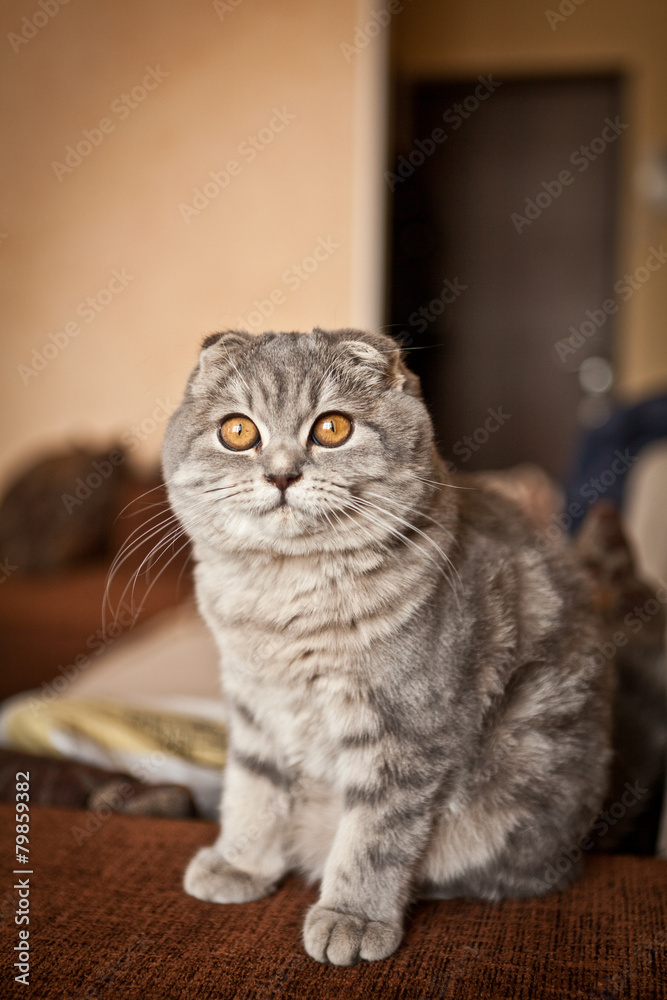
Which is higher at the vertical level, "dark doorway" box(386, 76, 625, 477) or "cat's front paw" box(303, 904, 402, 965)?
"dark doorway" box(386, 76, 625, 477)

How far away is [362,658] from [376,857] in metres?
0.26

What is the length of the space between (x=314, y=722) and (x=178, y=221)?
13.6ft

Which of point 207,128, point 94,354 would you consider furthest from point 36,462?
point 207,128

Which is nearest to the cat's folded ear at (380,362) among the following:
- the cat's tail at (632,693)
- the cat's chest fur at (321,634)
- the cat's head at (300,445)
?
the cat's head at (300,445)

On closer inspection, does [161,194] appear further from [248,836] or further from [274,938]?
[274,938]

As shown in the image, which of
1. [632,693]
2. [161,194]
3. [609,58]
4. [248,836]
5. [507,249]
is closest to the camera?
[248,836]

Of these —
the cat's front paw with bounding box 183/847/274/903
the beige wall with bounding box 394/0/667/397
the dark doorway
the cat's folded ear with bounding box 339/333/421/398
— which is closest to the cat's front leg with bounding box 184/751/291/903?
the cat's front paw with bounding box 183/847/274/903

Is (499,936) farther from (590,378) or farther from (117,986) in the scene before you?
(590,378)

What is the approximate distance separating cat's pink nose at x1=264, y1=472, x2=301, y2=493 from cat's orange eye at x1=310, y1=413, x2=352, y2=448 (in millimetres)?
78

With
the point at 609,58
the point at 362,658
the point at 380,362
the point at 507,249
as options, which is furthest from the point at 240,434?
the point at 609,58

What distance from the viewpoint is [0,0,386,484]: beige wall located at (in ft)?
14.5

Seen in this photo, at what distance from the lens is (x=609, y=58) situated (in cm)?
540

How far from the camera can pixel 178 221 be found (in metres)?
4.73

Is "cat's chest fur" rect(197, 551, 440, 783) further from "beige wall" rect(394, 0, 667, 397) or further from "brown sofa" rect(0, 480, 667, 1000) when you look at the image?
"beige wall" rect(394, 0, 667, 397)
